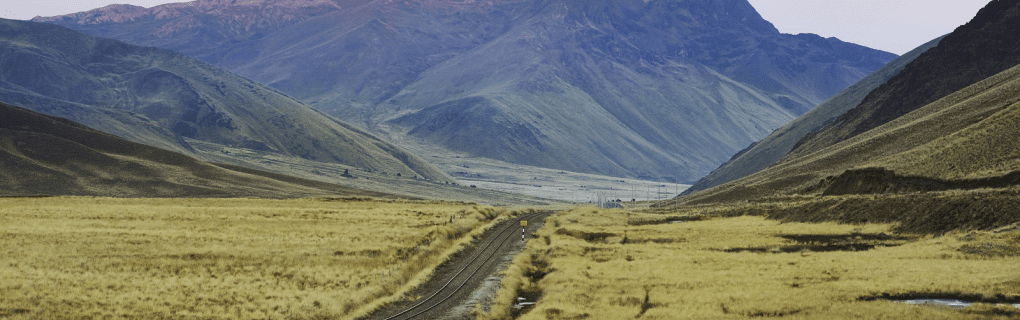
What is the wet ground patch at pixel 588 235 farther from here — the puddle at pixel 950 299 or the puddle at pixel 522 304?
the puddle at pixel 950 299

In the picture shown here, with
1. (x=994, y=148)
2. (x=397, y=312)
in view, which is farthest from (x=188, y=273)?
(x=994, y=148)

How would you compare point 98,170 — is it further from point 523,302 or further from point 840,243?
point 840,243

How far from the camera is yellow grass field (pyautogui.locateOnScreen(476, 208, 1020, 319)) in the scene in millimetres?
25188

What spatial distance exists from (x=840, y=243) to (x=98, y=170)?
481 ft

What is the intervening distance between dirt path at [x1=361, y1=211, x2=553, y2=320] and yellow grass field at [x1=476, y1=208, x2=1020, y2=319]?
109 centimetres

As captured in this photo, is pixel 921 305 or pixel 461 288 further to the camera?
pixel 461 288

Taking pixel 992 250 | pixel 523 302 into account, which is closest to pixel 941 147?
pixel 992 250

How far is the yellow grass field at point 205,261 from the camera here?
2858 cm

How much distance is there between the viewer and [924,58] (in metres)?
167

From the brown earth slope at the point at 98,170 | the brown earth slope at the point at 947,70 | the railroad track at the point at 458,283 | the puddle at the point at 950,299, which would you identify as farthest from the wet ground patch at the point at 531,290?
the brown earth slope at the point at 947,70

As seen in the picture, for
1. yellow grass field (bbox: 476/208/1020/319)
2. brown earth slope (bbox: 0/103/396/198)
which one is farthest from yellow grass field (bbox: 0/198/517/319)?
brown earth slope (bbox: 0/103/396/198)

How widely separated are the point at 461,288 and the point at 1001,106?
81364 mm

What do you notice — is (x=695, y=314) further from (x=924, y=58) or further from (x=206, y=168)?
(x=924, y=58)

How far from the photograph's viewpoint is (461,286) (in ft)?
117
